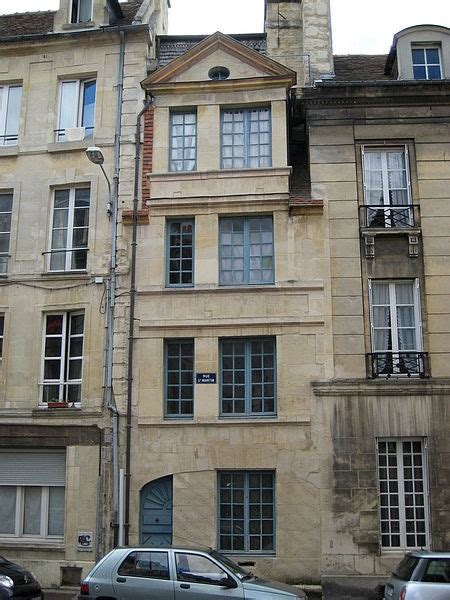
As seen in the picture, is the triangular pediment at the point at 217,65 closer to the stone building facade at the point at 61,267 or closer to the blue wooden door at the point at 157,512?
the stone building facade at the point at 61,267

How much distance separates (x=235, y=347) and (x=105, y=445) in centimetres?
369

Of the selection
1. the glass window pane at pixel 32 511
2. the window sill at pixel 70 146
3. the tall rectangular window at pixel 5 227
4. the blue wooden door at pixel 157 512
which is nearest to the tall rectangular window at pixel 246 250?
the window sill at pixel 70 146

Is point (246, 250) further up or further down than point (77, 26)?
further down

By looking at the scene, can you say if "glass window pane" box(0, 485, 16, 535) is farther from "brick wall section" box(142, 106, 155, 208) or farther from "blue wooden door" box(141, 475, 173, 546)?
"brick wall section" box(142, 106, 155, 208)

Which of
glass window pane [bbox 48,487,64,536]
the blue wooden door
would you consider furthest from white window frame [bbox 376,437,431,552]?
glass window pane [bbox 48,487,64,536]

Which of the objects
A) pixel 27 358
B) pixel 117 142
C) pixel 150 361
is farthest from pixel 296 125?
pixel 27 358

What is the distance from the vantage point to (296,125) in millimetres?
18469

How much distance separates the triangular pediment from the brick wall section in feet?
2.40

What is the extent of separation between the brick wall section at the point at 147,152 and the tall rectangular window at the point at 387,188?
17.3ft

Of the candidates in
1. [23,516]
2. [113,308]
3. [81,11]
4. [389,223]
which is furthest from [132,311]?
[81,11]

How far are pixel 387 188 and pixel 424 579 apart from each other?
9405mm

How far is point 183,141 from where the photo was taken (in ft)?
58.1

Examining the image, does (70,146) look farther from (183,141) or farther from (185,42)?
(185,42)

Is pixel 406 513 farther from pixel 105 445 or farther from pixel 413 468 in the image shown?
pixel 105 445
